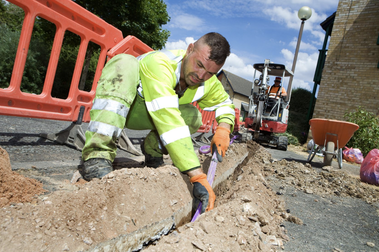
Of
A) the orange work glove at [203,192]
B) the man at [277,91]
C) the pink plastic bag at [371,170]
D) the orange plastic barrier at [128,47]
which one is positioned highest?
the man at [277,91]

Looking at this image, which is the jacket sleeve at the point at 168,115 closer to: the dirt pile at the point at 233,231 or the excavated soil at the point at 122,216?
the excavated soil at the point at 122,216

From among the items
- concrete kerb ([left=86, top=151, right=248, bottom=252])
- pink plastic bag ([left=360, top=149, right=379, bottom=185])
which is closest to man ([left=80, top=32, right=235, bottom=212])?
concrete kerb ([left=86, top=151, right=248, bottom=252])

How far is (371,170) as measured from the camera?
442 cm

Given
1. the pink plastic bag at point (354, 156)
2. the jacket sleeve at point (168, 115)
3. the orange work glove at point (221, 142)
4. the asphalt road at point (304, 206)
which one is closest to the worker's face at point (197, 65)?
the jacket sleeve at point (168, 115)

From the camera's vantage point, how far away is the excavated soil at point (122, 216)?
1.05m

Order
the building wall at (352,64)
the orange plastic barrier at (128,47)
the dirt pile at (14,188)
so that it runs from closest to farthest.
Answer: the dirt pile at (14,188)
the orange plastic barrier at (128,47)
the building wall at (352,64)

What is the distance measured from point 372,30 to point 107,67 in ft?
40.7

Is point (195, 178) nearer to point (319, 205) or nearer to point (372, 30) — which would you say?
point (319, 205)

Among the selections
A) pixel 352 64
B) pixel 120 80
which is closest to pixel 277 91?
pixel 352 64

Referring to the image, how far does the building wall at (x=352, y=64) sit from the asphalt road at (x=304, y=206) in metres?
9.09

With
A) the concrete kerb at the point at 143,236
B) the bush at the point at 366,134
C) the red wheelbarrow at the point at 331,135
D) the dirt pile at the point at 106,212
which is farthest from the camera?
the bush at the point at 366,134

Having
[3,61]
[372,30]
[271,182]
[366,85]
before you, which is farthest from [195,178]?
[3,61]

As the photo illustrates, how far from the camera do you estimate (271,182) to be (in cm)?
333

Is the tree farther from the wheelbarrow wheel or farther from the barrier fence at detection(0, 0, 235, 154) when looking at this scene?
the wheelbarrow wheel
